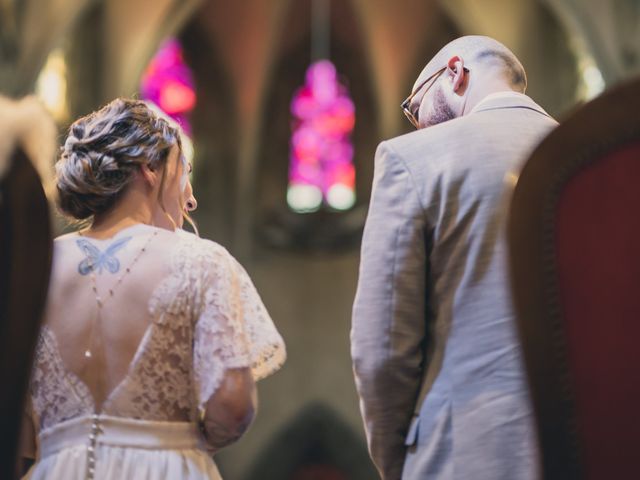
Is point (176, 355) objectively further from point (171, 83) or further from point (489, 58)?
point (171, 83)

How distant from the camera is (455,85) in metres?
2.35

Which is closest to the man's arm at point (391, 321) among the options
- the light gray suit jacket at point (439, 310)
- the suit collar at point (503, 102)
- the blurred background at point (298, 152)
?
the light gray suit jacket at point (439, 310)

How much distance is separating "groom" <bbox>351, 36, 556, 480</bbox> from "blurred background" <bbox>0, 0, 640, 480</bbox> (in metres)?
10.2

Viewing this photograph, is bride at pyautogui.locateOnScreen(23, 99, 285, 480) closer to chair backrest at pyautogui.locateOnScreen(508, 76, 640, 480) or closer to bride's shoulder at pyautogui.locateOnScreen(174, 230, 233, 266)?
bride's shoulder at pyautogui.locateOnScreen(174, 230, 233, 266)

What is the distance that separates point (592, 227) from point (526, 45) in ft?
35.0

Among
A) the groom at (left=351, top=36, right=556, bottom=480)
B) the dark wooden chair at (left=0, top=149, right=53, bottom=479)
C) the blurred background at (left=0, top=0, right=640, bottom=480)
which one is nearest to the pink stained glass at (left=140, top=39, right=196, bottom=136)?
the blurred background at (left=0, top=0, right=640, bottom=480)

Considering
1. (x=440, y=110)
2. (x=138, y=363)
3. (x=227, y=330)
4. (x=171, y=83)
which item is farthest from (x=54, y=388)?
(x=171, y=83)

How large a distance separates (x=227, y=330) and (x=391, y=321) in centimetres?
37

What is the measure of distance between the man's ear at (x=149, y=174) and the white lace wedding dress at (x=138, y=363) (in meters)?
0.14

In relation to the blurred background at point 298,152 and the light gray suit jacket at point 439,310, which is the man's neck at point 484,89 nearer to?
the light gray suit jacket at point 439,310

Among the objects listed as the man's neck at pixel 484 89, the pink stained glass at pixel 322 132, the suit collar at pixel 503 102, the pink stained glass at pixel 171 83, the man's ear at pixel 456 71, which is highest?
the pink stained glass at pixel 171 83

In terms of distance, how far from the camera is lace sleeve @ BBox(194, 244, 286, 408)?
7.23ft

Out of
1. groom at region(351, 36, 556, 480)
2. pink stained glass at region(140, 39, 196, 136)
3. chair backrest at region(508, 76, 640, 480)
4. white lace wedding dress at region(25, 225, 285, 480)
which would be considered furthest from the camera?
pink stained glass at region(140, 39, 196, 136)

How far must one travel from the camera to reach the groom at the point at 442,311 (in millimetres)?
1950
